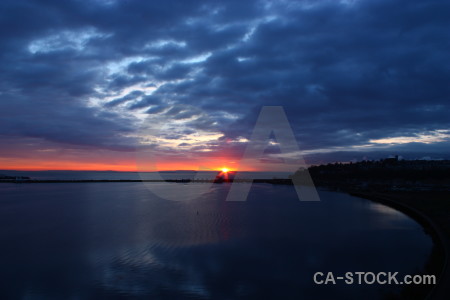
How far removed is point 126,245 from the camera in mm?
19344

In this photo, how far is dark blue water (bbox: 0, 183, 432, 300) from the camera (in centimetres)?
1212

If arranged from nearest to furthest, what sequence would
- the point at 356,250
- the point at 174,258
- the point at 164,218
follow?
the point at 174,258 → the point at 356,250 → the point at 164,218

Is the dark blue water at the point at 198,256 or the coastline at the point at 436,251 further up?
the coastline at the point at 436,251

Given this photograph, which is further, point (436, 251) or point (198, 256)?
point (198, 256)

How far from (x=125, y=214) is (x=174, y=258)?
1921cm

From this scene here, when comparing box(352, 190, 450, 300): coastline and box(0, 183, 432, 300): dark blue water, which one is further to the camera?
box(0, 183, 432, 300): dark blue water

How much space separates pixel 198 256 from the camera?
1678cm

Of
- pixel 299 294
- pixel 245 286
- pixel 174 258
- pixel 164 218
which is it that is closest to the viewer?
pixel 299 294

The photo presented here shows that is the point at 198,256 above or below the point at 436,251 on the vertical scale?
below

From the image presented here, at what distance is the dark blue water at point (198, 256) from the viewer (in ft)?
39.8

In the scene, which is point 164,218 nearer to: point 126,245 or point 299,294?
point 126,245

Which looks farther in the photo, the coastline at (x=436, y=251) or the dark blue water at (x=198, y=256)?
the dark blue water at (x=198, y=256)

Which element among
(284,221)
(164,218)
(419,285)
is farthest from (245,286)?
(164,218)

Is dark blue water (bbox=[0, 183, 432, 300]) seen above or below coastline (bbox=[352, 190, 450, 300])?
below
